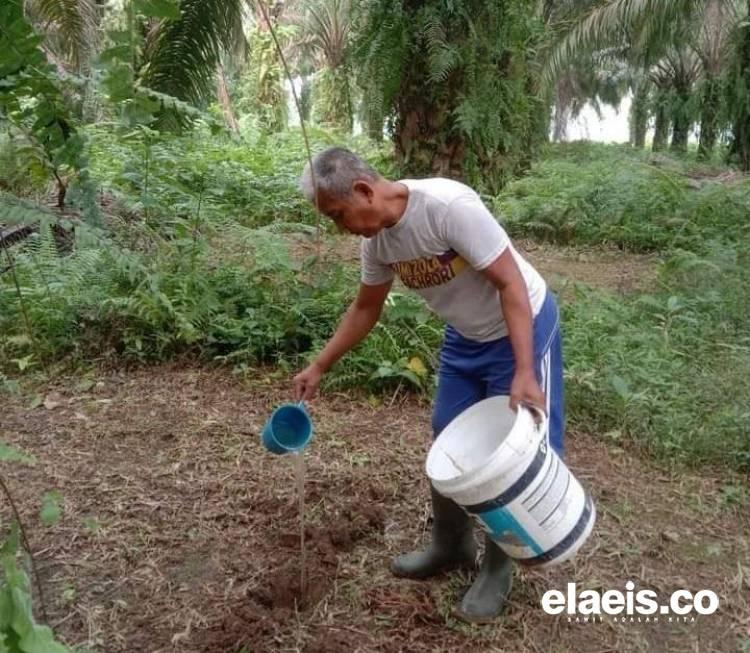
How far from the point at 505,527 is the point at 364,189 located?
91 cm

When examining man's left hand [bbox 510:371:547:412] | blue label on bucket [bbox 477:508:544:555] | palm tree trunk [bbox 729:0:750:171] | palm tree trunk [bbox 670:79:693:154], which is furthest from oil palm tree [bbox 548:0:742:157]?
blue label on bucket [bbox 477:508:544:555]

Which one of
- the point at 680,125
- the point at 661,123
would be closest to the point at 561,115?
the point at 661,123

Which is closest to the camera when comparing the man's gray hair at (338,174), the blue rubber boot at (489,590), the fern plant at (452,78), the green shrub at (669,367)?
the man's gray hair at (338,174)

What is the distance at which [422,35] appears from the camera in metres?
5.28

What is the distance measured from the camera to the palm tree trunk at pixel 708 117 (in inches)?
607

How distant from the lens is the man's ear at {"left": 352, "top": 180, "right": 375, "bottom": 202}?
6.45ft

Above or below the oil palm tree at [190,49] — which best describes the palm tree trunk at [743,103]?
below

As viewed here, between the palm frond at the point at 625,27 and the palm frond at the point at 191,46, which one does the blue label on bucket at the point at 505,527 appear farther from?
the palm frond at the point at 625,27

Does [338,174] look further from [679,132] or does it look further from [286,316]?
[679,132]

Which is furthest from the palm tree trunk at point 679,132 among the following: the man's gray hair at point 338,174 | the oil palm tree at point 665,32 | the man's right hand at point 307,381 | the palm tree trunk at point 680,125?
the man's gray hair at point 338,174

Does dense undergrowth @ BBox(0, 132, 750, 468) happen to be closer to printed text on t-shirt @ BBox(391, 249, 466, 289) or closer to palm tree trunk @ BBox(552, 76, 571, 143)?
printed text on t-shirt @ BBox(391, 249, 466, 289)

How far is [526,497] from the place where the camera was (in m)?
→ 1.76

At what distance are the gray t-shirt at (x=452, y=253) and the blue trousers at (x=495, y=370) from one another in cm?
5

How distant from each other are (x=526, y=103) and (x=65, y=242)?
366 centimetres
